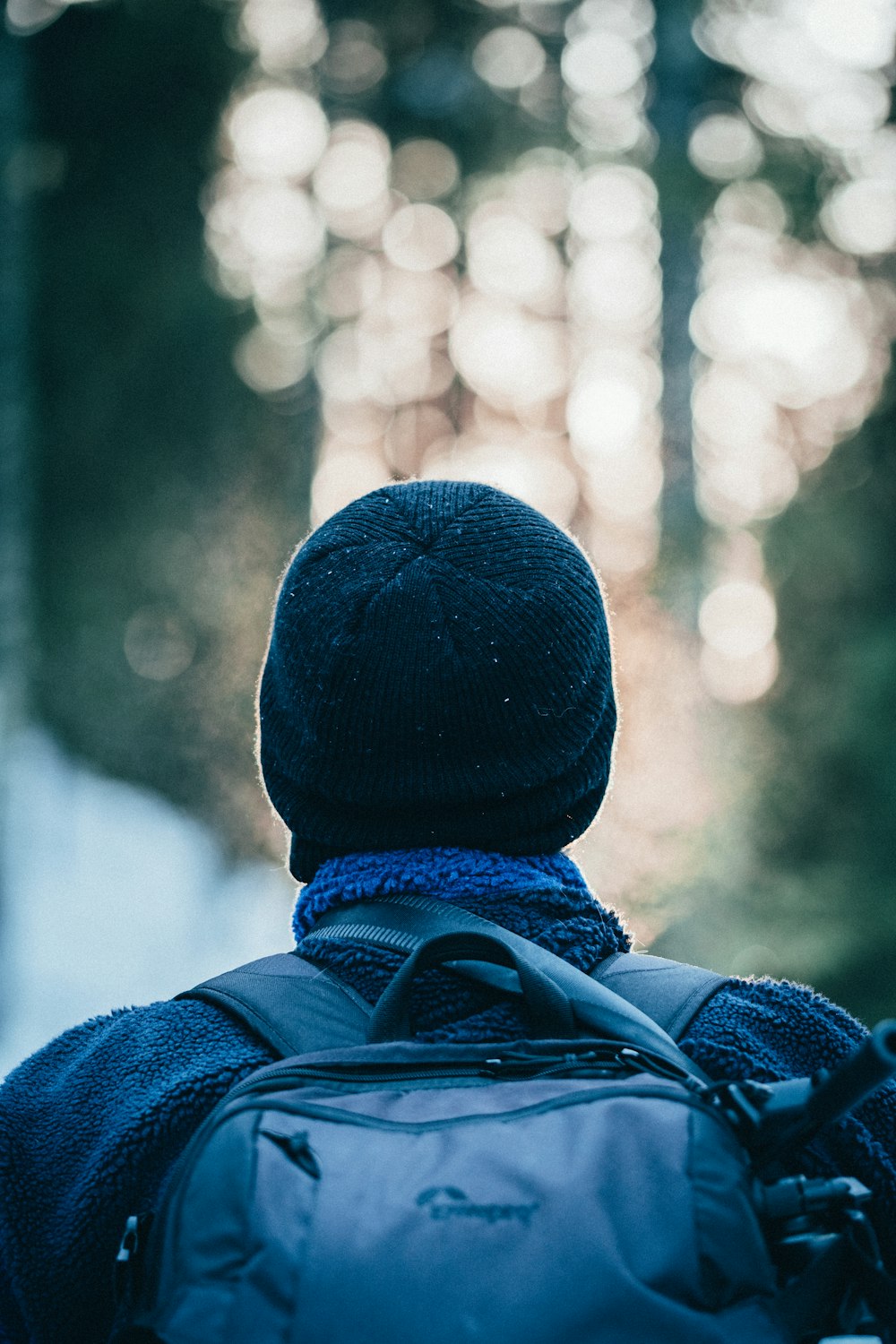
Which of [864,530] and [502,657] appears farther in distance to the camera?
[864,530]

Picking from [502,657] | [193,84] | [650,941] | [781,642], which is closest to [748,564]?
[781,642]

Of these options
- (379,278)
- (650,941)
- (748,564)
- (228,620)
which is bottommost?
(650,941)

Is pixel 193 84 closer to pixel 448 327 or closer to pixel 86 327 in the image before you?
pixel 86 327

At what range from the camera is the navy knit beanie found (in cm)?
158

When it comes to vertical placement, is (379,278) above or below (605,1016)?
above

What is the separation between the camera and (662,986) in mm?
1521

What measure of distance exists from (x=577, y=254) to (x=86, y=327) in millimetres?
6125

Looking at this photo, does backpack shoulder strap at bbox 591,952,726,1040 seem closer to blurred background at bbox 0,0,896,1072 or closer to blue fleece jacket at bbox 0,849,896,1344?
blue fleece jacket at bbox 0,849,896,1344

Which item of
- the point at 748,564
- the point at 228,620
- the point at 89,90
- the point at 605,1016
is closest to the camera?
the point at 605,1016

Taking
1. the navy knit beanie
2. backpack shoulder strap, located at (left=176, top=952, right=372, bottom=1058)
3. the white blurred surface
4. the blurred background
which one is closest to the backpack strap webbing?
backpack shoulder strap, located at (left=176, top=952, right=372, bottom=1058)

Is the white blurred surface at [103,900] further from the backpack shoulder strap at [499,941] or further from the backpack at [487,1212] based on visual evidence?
the backpack at [487,1212]

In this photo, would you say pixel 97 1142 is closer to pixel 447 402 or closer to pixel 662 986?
pixel 662 986

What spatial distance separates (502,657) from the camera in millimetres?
1592

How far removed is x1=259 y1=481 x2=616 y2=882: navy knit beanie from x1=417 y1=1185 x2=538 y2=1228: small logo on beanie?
53cm
